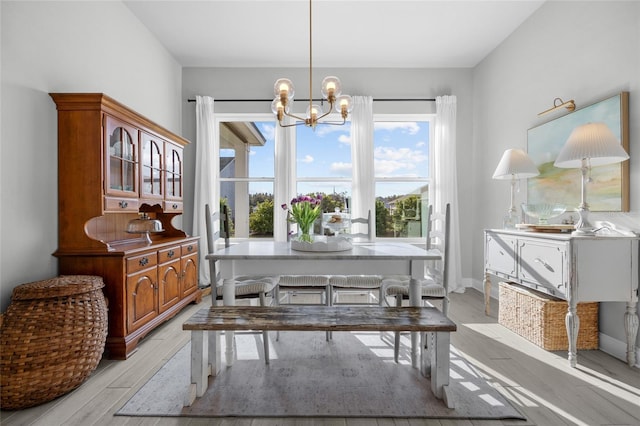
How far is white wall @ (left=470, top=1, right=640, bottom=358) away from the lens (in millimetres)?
2332

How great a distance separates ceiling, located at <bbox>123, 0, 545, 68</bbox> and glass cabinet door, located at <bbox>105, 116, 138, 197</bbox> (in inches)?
56.4

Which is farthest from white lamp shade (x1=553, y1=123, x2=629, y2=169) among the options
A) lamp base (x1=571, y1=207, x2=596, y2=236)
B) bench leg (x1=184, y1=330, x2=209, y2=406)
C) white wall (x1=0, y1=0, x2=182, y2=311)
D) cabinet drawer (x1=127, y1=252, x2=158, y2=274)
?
white wall (x1=0, y1=0, x2=182, y2=311)

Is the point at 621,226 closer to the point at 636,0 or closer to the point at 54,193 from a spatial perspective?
the point at 636,0

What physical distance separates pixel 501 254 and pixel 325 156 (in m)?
2.48

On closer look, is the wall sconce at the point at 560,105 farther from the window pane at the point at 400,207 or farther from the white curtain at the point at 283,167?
the white curtain at the point at 283,167

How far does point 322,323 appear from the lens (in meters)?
1.81

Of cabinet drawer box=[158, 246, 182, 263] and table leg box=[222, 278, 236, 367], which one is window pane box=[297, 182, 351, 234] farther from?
table leg box=[222, 278, 236, 367]

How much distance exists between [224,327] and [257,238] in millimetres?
2876

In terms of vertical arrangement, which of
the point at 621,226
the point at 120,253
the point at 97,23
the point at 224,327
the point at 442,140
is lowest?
the point at 224,327

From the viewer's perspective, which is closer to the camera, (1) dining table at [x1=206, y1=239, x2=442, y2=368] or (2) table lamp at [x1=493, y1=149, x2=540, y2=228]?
(1) dining table at [x1=206, y1=239, x2=442, y2=368]

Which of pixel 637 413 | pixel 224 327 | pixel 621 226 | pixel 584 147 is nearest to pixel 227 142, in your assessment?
pixel 224 327

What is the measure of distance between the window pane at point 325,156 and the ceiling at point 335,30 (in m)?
0.88

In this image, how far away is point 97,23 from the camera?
286 centimetres

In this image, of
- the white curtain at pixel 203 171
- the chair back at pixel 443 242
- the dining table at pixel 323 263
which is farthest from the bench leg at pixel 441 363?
the white curtain at pixel 203 171
